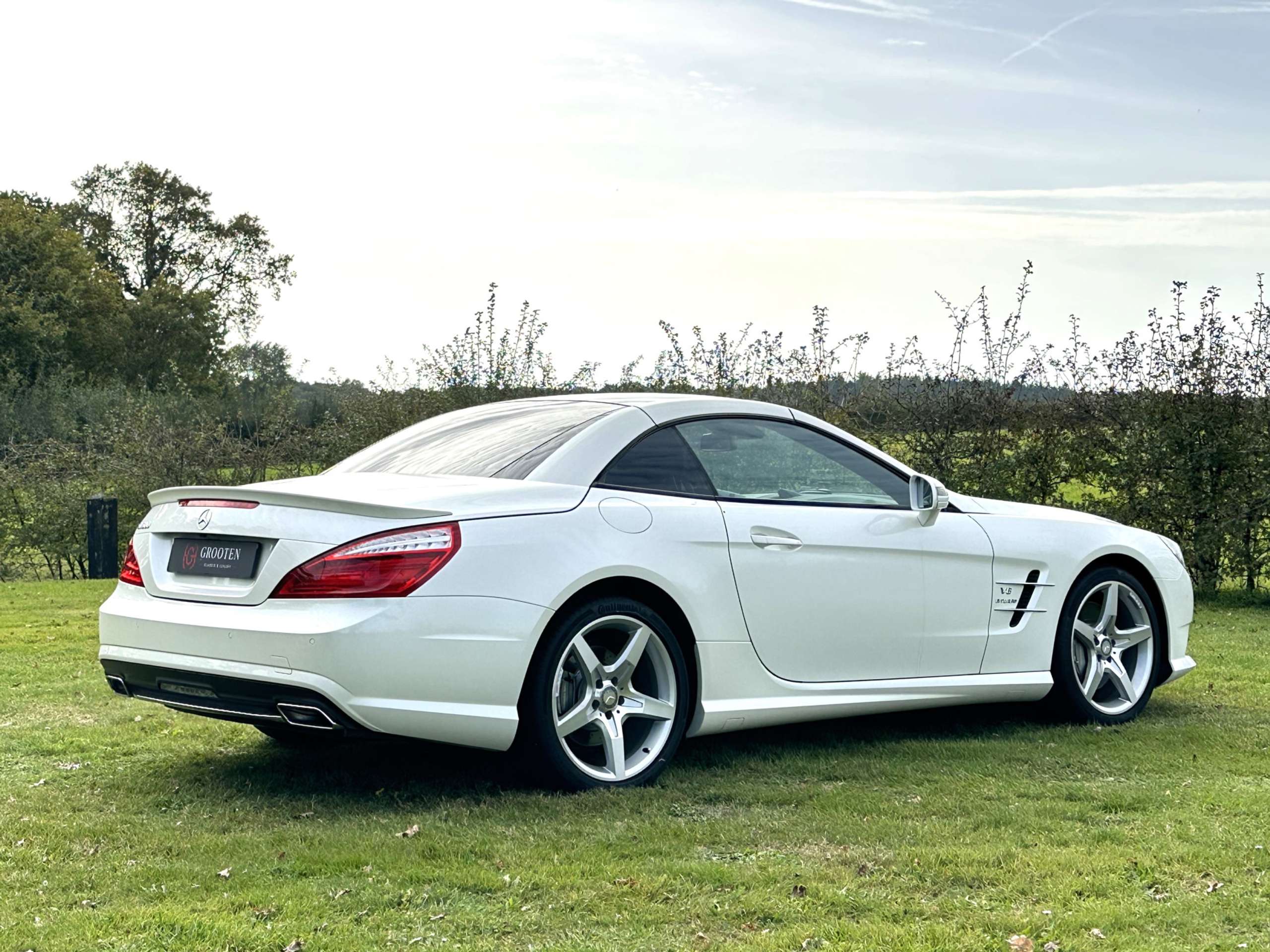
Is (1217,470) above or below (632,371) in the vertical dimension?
below

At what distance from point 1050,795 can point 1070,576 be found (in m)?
1.75

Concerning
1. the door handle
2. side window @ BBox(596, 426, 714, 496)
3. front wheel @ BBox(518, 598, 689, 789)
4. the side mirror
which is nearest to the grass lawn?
front wheel @ BBox(518, 598, 689, 789)

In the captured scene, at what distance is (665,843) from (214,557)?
1.98m

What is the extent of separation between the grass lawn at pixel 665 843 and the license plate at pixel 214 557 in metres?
0.86

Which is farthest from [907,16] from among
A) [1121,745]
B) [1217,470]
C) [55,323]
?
[55,323]

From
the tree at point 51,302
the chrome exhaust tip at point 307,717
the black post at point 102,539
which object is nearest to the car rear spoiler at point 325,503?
the chrome exhaust tip at point 307,717

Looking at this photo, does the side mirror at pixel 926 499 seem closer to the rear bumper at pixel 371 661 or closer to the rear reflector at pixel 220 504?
the rear bumper at pixel 371 661

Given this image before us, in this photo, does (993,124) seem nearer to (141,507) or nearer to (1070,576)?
(1070,576)

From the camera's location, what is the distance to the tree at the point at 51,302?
44656 mm

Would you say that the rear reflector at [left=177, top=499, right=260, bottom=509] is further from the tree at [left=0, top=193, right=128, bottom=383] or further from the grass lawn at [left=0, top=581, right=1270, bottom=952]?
the tree at [left=0, top=193, right=128, bottom=383]

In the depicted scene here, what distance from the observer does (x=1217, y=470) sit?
44.2ft

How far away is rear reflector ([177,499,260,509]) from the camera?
5.35m

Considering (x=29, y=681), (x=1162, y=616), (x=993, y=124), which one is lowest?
(x=29, y=681)

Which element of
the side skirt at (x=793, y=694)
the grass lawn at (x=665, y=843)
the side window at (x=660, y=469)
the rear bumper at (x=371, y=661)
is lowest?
the grass lawn at (x=665, y=843)
